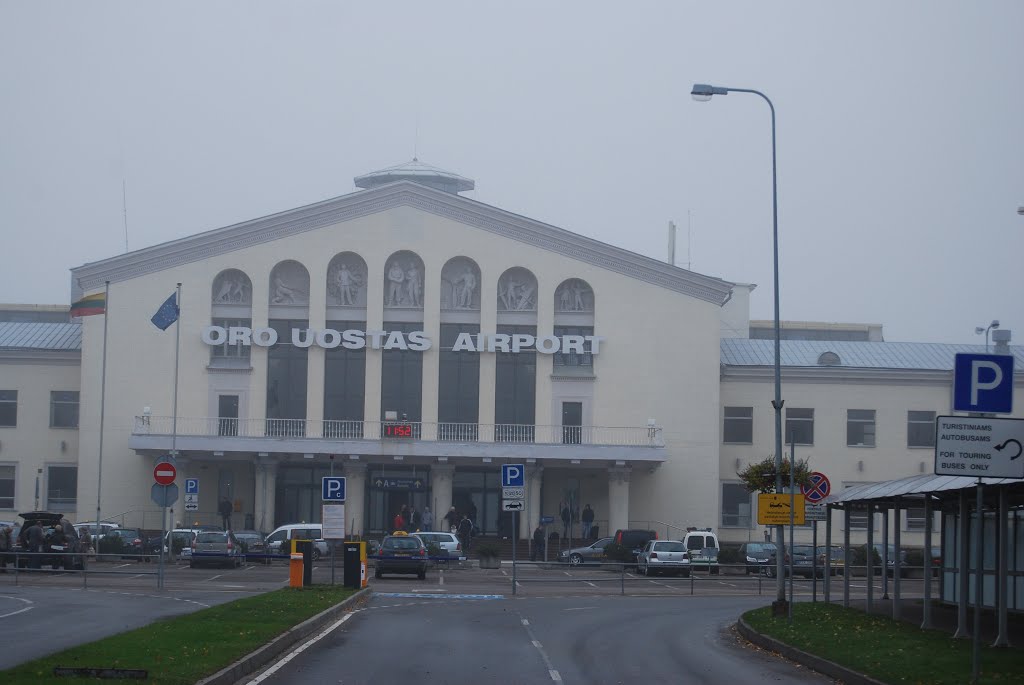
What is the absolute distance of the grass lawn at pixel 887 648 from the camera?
16984mm

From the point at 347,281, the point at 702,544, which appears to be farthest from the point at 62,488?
the point at 702,544

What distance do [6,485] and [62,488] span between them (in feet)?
8.58

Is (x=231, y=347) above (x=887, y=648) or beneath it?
above

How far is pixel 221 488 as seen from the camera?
61.8 meters

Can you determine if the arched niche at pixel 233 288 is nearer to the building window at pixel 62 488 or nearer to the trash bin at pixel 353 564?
the building window at pixel 62 488

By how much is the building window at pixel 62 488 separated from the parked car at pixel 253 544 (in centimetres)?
1265

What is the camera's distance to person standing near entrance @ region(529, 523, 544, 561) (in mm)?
57906

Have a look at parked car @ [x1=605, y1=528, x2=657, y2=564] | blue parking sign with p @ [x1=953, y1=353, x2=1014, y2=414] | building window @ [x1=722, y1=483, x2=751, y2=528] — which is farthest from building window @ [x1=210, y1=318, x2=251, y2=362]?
blue parking sign with p @ [x1=953, y1=353, x2=1014, y2=414]

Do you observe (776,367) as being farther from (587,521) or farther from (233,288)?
(233,288)

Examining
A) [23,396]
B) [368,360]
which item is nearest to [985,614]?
[368,360]

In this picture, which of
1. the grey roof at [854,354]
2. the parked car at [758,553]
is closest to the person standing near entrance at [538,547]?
the parked car at [758,553]

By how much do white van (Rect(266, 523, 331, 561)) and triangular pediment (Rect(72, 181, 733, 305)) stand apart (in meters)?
13.8

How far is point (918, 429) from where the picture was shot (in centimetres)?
6556

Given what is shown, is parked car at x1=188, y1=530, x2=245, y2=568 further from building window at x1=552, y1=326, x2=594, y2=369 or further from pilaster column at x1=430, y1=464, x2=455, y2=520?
building window at x1=552, y1=326, x2=594, y2=369
